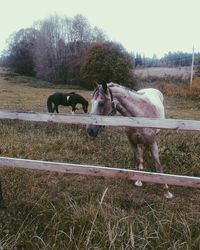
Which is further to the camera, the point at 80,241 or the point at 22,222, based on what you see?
the point at 22,222

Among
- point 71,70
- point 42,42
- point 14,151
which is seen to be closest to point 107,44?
point 71,70

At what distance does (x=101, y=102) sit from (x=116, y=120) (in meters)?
1.03

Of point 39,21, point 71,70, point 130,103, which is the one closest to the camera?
point 130,103

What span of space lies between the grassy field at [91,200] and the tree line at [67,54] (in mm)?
20239

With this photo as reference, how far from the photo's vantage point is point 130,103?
5.08 m

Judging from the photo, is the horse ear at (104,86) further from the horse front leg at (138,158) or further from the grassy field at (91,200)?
the horse front leg at (138,158)

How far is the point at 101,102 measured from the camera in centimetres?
464

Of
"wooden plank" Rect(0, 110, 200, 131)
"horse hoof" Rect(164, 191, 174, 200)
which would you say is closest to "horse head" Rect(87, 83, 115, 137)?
"wooden plank" Rect(0, 110, 200, 131)

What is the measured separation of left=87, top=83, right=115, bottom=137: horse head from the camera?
15.2ft

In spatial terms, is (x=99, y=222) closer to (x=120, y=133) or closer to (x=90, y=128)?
(x=90, y=128)

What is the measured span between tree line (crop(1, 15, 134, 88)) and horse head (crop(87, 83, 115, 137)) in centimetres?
2357

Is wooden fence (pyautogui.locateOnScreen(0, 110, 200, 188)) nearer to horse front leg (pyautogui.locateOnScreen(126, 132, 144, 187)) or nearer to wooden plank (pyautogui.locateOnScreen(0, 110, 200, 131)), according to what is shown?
wooden plank (pyautogui.locateOnScreen(0, 110, 200, 131))

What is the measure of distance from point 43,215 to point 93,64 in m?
25.6

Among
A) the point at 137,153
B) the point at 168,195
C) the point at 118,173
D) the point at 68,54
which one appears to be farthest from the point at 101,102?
the point at 68,54
